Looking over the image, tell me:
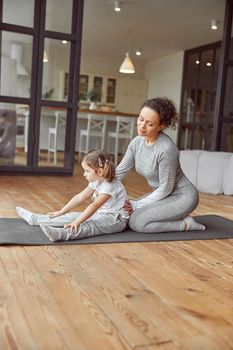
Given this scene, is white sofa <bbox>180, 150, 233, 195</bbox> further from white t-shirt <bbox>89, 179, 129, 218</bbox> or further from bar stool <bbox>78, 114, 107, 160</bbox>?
bar stool <bbox>78, 114, 107, 160</bbox>

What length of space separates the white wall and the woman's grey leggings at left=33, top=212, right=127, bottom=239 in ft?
22.1

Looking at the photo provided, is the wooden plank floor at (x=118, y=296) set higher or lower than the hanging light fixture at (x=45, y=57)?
lower

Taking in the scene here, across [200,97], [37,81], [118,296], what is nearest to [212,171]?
[37,81]

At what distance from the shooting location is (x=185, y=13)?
5988 millimetres

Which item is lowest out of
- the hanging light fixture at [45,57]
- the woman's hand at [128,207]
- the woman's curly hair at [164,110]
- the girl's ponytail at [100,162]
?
the woman's hand at [128,207]

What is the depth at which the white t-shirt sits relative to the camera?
220cm

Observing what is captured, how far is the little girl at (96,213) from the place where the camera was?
2119 millimetres

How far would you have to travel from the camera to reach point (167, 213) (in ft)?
7.77

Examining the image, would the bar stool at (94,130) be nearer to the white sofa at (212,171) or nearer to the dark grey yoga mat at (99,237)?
the white sofa at (212,171)

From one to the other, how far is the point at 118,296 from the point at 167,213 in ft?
3.28

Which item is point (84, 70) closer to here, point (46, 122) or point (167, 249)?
point (46, 122)

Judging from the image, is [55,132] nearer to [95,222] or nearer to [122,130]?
[122,130]

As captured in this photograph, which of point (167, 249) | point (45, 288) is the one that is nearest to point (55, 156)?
point (167, 249)

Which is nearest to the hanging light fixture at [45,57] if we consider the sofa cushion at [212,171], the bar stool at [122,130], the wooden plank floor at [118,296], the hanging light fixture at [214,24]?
the bar stool at [122,130]
